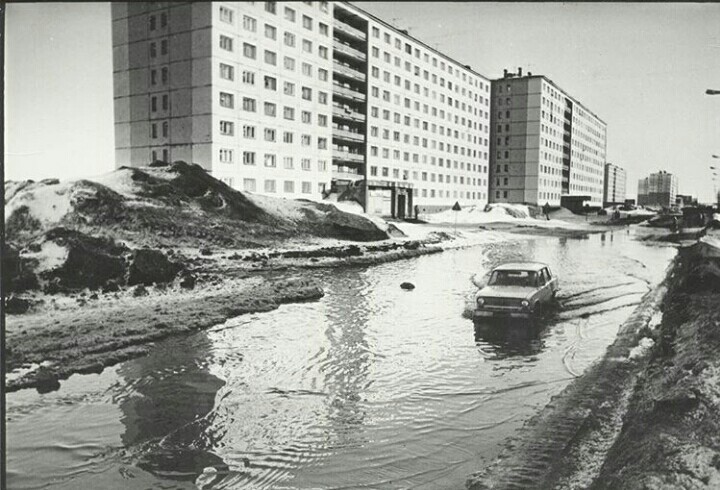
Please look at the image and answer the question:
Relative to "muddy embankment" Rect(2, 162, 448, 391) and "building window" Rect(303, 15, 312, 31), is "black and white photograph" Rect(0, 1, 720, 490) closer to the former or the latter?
"muddy embankment" Rect(2, 162, 448, 391)

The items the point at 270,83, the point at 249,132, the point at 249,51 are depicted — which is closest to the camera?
the point at 249,51

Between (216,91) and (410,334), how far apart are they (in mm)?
40054

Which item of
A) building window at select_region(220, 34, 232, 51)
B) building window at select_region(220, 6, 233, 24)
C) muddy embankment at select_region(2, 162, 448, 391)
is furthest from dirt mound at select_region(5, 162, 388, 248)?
building window at select_region(220, 6, 233, 24)

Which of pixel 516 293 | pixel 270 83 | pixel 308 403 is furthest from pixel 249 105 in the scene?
pixel 308 403

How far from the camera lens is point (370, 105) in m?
72.8

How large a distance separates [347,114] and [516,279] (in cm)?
5588

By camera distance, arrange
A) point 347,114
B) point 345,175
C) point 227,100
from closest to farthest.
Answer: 1. point 227,100
2. point 345,175
3. point 347,114

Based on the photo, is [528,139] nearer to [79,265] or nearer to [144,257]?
[144,257]

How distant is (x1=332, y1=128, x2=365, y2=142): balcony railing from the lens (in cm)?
6619

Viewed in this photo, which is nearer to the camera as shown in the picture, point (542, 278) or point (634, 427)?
point (634, 427)

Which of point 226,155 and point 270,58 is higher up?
point 270,58

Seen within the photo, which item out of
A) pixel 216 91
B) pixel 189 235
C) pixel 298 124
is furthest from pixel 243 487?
pixel 298 124

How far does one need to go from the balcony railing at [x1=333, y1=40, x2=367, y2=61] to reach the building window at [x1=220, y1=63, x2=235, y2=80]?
18.9 metres

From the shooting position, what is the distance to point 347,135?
223 feet
